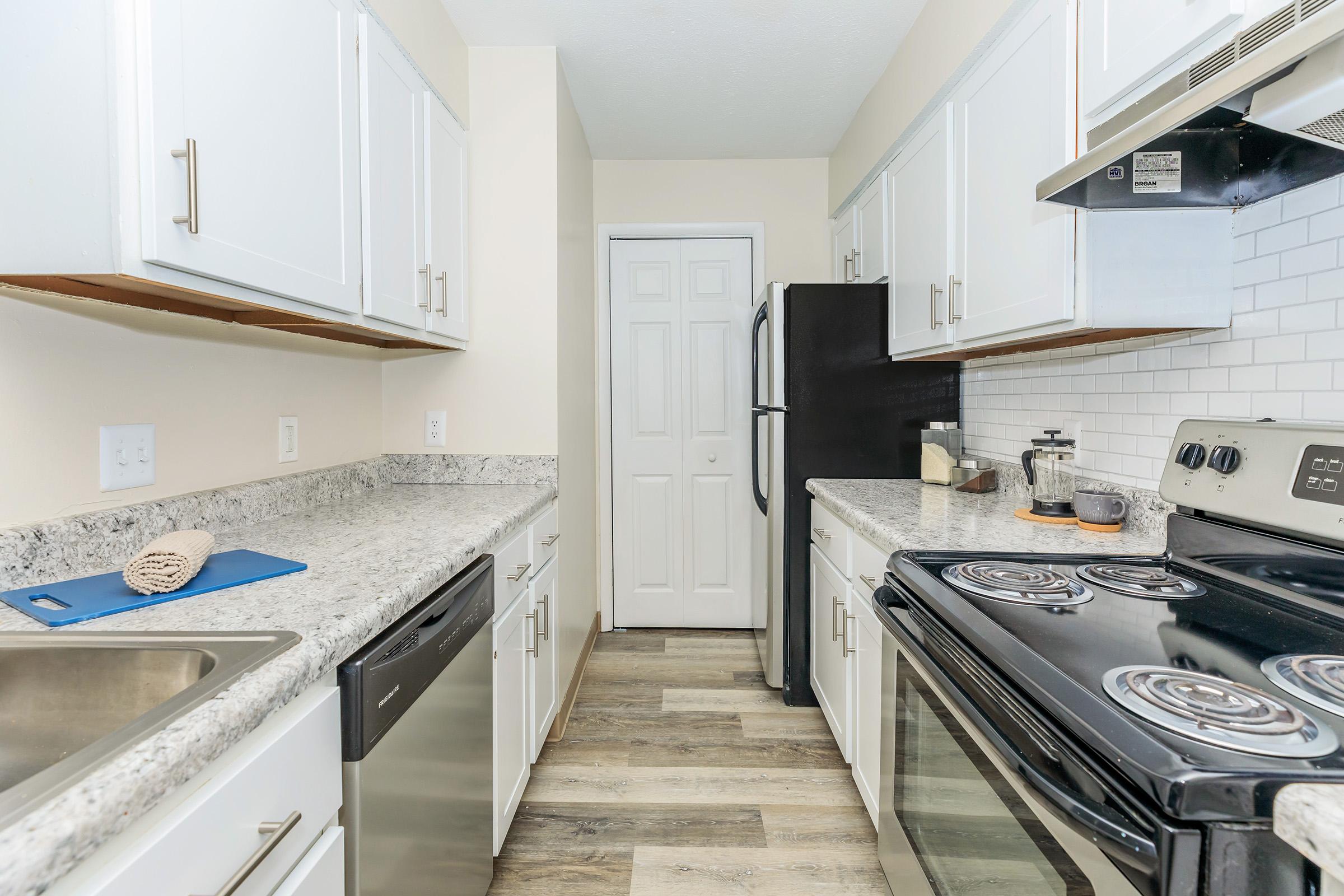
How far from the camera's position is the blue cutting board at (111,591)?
878 millimetres

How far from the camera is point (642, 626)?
3.59 metres

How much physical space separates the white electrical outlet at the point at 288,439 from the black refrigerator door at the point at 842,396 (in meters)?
1.62

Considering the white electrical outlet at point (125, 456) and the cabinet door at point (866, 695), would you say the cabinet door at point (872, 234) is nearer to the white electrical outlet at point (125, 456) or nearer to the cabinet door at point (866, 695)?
the cabinet door at point (866, 695)

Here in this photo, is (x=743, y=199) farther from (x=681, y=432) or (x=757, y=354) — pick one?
(x=681, y=432)

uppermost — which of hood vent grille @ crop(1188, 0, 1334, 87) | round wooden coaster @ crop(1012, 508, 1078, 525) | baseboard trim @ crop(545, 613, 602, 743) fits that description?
hood vent grille @ crop(1188, 0, 1334, 87)

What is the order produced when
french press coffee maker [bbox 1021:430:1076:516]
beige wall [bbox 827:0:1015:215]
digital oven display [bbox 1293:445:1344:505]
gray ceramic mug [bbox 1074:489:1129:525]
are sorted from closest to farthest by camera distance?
digital oven display [bbox 1293:445:1344:505] → gray ceramic mug [bbox 1074:489:1129:525] → french press coffee maker [bbox 1021:430:1076:516] → beige wall [bbox 827:0:1015:215]

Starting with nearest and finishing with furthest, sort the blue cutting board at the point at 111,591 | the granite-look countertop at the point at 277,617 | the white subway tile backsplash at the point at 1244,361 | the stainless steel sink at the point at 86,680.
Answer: the granite-look countertop at the point at 277,617 → the stainless steel sink at the point at 86,680 → the blue cutting board at the point at 111,591 → the white subway tile backsplash at the point at 1244,361

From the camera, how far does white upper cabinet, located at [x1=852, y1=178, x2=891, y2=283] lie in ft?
8.33

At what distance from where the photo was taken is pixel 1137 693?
0.74m

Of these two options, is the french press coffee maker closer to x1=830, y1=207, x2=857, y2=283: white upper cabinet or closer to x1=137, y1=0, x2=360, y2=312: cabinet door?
x1=830, y1=207, x2=857, y2=283: white upper cabinet

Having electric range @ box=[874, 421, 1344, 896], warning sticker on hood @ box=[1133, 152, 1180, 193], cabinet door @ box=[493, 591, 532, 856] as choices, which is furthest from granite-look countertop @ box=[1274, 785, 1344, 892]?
cabinet door @ box=[493, 591, 532, 856]

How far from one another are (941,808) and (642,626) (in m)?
2.54

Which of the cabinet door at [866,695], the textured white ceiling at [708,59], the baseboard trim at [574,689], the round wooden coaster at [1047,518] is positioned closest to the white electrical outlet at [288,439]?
the baseboard trim at [574,689]

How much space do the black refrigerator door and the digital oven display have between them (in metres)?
1.48
